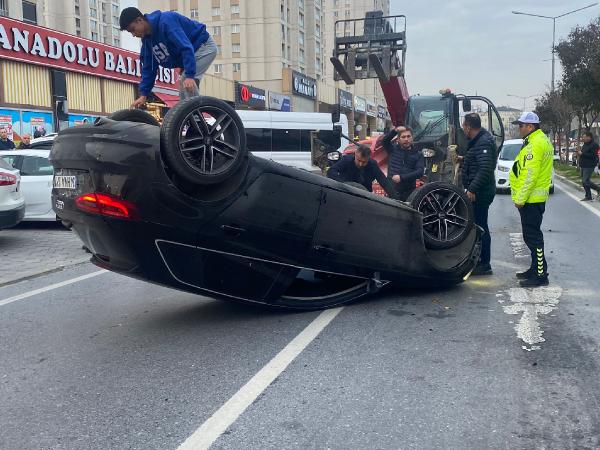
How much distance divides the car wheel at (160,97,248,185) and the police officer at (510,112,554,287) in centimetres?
343

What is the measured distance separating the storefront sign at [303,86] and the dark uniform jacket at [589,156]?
130 feet

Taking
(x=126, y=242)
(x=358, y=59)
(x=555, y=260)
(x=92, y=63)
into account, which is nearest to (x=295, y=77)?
(x=92, y=63)

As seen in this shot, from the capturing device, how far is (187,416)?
367 centimetres

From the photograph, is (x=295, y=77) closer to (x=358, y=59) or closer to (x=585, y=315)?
(x=358, y=59)

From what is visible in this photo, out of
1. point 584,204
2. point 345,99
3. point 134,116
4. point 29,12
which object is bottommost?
point 584,204

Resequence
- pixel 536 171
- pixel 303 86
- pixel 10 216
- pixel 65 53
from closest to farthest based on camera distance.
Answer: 1. pixel 536 171
2. pixel 10 216
3. pixel 65 53
4. pixel 303 86

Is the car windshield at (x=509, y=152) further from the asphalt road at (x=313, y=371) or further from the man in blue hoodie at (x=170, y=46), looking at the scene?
the man in blue hoodie at (x=170, y=46)

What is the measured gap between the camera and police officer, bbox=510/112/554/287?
6.85m

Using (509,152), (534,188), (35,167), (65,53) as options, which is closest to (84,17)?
(65,53)

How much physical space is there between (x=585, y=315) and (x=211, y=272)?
318 centimetres

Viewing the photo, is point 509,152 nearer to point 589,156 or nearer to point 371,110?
point 589,156

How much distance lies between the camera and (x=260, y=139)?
21875mm

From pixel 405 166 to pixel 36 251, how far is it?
561 cm

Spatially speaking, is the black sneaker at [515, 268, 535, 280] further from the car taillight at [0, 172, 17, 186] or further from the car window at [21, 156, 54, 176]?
the car window at [21, 156, 54, 176]
